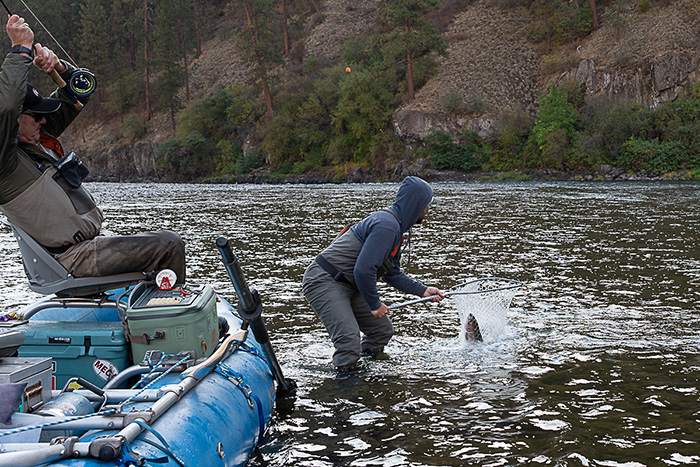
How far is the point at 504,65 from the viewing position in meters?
49.9

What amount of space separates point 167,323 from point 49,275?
3.23 ft

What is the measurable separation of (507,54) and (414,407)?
49.8 metres

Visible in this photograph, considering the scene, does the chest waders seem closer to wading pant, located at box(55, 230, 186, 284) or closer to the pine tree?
wading pant, located at box(55, 230, 186, 284)

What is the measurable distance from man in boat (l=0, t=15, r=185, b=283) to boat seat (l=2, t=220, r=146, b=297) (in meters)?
0.05

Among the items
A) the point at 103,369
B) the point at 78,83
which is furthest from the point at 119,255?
the point at 78,83

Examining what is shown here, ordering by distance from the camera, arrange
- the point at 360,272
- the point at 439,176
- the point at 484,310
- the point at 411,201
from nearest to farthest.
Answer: the point at 360,272 < the point at 411,201 < the point at 484,310 < the point at 439,176

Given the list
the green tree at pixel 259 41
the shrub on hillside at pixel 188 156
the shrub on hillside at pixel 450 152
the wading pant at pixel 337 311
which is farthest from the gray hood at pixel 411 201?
the shrub on hillside at pixel 188 156

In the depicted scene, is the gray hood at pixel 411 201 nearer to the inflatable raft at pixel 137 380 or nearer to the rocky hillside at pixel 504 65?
the inflatable raft at pixel 137 380

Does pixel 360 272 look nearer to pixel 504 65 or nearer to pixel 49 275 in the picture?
pixel 49 275

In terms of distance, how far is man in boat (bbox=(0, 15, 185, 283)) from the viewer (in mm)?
4285

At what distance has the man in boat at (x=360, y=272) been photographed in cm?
574

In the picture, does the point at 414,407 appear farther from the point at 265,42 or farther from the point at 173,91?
the point at 173,91

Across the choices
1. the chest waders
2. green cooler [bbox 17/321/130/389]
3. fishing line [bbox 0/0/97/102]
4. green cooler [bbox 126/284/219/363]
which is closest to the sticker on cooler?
green cooler [bbox 17/321/130/389]

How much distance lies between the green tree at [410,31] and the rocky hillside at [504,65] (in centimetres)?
210
